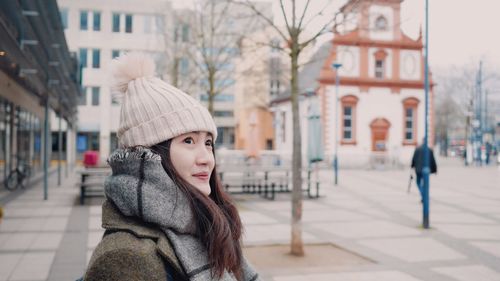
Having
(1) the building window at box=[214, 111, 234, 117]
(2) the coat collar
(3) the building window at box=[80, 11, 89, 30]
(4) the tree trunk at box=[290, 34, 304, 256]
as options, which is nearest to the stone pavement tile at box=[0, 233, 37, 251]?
(4) the tree trunk at box=[290, 34, 304, 256]

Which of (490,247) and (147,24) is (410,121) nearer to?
(147,24)

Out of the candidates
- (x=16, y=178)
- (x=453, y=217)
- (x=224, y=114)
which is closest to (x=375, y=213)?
(x=453, y=217)

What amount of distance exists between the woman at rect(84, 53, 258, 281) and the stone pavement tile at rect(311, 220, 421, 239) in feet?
25.6

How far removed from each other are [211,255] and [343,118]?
3385cm

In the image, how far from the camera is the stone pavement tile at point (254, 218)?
10797mm

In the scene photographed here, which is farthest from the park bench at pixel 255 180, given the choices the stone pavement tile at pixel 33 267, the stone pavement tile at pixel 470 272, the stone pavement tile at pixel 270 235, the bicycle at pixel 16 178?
the stone pavement tile at pixel 470 272

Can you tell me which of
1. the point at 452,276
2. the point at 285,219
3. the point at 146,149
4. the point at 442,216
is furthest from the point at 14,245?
the point at 442,216

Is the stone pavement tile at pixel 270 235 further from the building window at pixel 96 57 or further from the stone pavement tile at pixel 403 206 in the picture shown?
the building window at pixel 96 57

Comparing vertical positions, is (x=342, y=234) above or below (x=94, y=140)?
below

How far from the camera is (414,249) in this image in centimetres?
812

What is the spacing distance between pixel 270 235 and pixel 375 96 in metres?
28.0

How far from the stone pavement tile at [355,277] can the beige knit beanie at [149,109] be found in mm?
4849

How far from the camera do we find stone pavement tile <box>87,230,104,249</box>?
26.9 ft

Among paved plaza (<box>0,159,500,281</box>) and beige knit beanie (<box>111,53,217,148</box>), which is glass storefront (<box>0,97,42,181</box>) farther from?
beige knit beanie (<box>111,53,217,148</box>)
